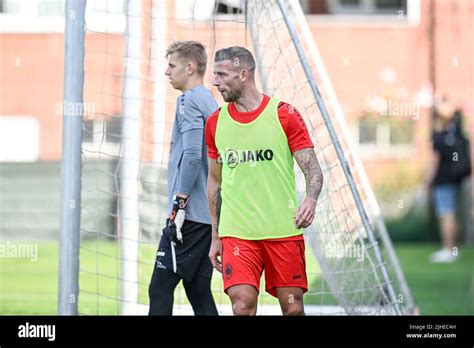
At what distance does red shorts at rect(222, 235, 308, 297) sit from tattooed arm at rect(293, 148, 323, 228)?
28cm

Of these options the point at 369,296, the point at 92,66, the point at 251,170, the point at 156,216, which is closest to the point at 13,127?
the point at 92,66

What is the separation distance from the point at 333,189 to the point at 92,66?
1469 centimetres

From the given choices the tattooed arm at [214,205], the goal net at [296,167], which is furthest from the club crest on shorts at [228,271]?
the goal net at [296,167]

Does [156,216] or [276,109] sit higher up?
[276,109]

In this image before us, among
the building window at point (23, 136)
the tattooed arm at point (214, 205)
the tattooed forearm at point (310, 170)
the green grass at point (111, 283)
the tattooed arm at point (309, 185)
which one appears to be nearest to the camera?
the tattooed arm at point (309, 185)

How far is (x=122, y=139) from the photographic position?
7703 millimetres

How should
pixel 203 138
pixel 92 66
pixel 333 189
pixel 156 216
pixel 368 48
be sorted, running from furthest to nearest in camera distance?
1. pixel 368 48
2. pixel 92 66
3. pixel 156 216
4. pixel 333 189
5. pixel 203 138

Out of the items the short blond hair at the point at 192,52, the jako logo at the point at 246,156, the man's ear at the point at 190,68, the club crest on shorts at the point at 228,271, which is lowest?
the club crest on shorts at the point at 228,271

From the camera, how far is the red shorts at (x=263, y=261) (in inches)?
227

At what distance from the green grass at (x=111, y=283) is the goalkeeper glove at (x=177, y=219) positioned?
1054 mm

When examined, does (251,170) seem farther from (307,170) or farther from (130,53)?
(130,53)

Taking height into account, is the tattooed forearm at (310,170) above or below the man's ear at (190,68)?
below
